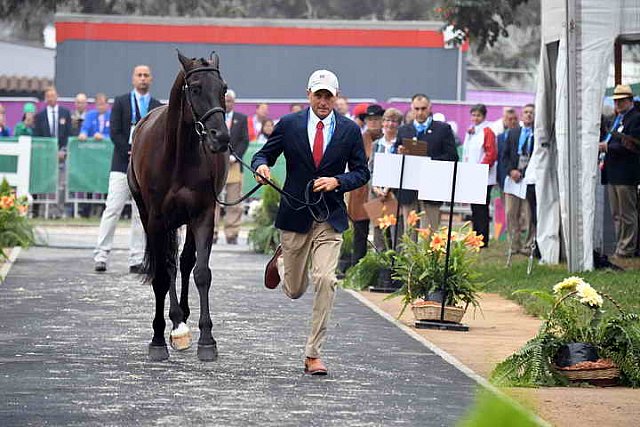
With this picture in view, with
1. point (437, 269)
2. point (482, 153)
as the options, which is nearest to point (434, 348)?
point (437, 269)

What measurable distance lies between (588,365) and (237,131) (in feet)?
43.3

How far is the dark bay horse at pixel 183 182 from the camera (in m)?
10.4

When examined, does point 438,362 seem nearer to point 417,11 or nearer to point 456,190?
point 456,190

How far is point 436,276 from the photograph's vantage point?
13.8 metres

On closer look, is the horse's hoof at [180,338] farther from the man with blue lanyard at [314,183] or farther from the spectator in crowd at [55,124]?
the spectator in crowd at [55,124]

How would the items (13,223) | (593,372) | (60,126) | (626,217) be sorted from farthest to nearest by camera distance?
(60,126) → (13,223) → (626,217) → (593,372)

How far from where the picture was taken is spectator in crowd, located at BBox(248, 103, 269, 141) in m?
29.3

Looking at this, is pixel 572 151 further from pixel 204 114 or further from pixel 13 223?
pixel 204 114

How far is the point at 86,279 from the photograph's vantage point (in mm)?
16766

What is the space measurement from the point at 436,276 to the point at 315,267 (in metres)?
3.93

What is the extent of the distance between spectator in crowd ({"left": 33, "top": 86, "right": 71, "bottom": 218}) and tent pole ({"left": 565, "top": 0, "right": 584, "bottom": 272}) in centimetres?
1379

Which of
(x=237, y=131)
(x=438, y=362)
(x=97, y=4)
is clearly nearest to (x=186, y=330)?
(x=438, y=362)

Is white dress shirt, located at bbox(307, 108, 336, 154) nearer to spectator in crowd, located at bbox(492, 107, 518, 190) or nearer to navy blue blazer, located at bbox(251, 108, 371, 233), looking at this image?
navy blue blazer, located at bbox(251, 108, 371, 233)

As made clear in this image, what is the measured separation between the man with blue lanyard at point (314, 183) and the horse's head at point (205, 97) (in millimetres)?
368
